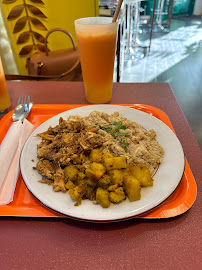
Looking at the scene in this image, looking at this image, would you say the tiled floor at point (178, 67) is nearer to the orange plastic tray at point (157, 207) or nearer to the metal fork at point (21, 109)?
the orange plastic tray at point (157, 207)

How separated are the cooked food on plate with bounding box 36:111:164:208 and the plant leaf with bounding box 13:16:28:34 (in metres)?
2.50

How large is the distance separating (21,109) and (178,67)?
4274 millimetres

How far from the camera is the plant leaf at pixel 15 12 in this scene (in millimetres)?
2790

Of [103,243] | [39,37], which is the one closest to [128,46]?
[39,37]

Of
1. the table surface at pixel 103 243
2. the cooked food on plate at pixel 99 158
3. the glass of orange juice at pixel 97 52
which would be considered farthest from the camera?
the glass of orange juice at pixel 97 52

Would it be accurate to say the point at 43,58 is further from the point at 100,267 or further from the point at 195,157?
the point at 100,267

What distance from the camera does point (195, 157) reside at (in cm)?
96

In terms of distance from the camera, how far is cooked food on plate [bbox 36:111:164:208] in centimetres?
71

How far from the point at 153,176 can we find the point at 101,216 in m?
0.26

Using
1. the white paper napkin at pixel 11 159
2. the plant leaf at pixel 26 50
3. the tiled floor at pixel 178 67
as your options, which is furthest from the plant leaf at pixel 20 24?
the white paper napkin at pixel 11 159

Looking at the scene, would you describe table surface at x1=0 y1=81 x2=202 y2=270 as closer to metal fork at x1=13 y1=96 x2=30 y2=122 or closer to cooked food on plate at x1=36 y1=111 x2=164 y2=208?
cooked food on plate at x1=36 y1=111 x2=164 y2=208

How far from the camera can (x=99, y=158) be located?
795 mm

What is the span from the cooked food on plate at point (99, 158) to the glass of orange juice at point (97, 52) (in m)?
0.32

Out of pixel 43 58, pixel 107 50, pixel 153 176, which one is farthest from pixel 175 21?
pixel 153 176
